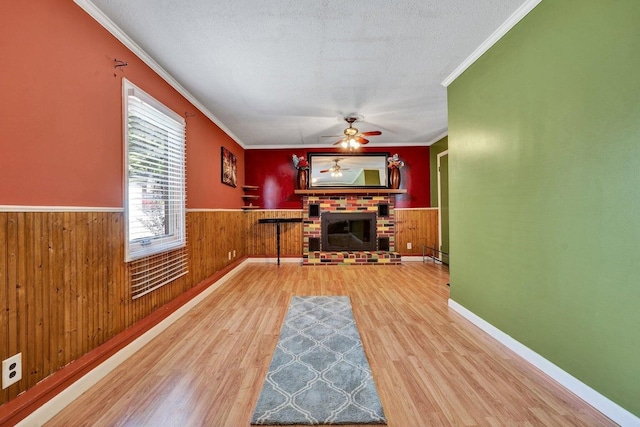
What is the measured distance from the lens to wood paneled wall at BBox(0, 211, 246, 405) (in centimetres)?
126

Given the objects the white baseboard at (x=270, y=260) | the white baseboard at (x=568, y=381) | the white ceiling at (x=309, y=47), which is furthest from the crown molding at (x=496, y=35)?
the white baseboard at (x=270, y=260)

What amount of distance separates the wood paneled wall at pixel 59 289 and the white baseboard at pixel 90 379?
0.14m

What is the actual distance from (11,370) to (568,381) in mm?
3003

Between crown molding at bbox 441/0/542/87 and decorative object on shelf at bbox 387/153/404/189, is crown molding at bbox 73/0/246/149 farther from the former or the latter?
decorative object on shelf at bbox 387/153/404/189

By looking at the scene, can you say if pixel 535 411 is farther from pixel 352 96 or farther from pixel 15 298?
pixel 352 96

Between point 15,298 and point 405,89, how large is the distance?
360cm

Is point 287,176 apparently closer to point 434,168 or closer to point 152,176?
point 434,168

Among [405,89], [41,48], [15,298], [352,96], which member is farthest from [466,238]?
[41,48]

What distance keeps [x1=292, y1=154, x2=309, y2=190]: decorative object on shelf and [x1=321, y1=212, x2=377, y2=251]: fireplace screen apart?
0.79m

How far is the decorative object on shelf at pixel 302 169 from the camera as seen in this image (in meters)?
5.29

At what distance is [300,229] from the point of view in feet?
18.3

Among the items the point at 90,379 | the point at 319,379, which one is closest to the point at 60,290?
the point at 90,379

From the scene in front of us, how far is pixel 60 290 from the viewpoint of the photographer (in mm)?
1496

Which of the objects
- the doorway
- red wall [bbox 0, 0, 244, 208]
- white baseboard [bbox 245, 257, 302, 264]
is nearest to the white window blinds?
red wall [bbox 0, 0, 244, 208]
